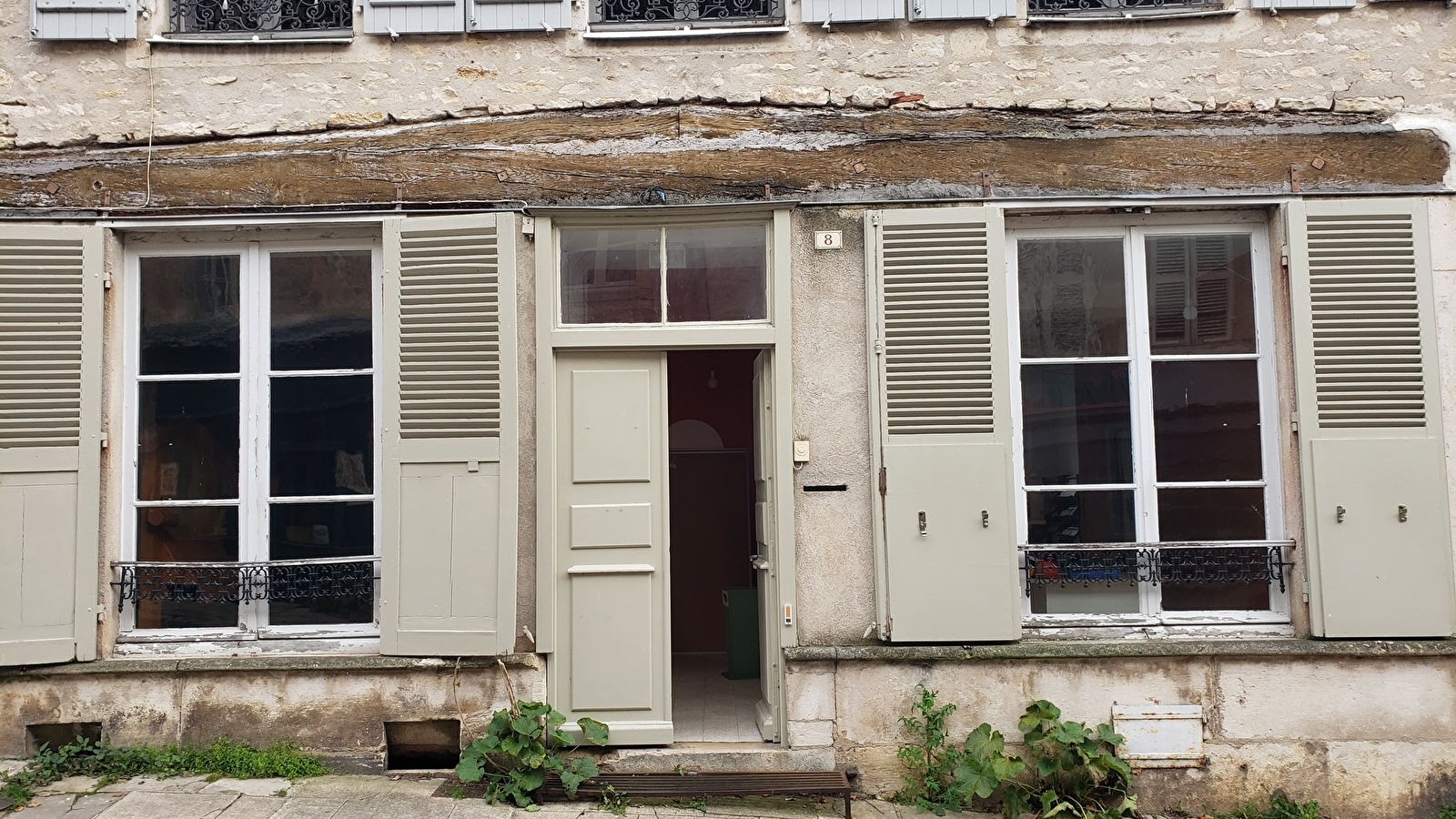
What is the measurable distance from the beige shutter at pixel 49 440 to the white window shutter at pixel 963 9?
4.17 metres

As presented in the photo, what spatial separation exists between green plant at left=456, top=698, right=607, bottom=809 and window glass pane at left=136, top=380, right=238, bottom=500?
1.81 metres

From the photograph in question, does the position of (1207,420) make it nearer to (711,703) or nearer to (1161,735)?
(1161,735)

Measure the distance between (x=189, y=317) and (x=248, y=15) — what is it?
1552mm

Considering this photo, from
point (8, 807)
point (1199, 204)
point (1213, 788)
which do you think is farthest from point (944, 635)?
point (8, 807)

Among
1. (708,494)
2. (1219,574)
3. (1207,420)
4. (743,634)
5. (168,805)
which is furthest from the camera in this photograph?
(708,494)

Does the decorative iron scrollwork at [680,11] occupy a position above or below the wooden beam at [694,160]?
above

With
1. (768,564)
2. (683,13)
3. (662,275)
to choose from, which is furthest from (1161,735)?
(683,13)

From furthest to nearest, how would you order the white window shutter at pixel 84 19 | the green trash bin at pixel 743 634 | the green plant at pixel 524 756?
the green trash bin at pixel 743 634, the white window shutter at pixel 84 19, the green plant at pixel 524 756

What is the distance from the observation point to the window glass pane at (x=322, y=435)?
498 cm

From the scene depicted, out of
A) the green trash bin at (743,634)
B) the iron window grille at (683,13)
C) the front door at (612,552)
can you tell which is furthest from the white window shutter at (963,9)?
the green trash bin at (743,634)

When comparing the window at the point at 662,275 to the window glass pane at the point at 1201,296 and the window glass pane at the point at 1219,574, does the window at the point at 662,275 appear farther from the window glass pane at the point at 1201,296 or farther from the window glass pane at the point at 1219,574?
the window glass pane at the point at 1219,574

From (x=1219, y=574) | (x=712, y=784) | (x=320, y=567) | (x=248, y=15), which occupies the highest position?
(x=248, y=15)

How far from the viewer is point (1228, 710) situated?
4605mm

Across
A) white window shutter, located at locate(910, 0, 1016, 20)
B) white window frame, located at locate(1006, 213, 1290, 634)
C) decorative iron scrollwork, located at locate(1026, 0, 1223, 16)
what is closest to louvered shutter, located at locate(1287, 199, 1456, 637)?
white window frame, located at locate(1006, 213, 1290, 634)
